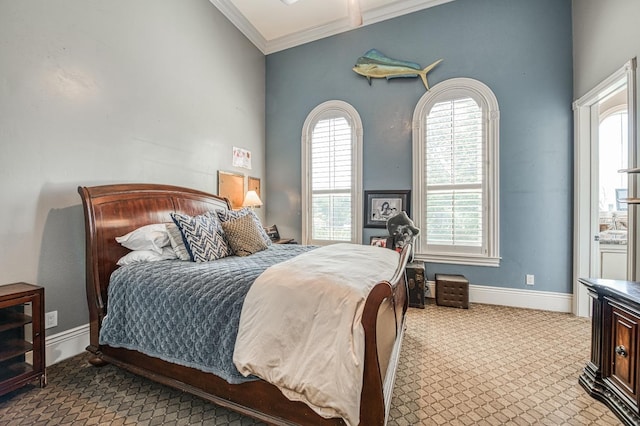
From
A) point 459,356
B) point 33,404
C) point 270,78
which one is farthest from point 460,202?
point 33,404

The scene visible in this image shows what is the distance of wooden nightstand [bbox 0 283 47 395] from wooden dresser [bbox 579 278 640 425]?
3517 mm

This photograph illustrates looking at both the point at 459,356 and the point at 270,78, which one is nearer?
the point at 459,356

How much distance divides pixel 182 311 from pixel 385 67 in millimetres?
3909

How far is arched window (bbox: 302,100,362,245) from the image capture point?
4117 mm

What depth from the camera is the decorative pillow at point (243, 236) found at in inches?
98.0

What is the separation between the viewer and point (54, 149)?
2123 mm

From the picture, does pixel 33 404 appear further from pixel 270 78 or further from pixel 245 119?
pixel 270 78

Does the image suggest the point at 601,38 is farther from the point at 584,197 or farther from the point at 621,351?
the point at 621,351

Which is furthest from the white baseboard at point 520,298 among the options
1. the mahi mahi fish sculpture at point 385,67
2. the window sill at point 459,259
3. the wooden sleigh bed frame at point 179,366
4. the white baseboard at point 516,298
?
the mahi mahi fish sculpture at point 385,67

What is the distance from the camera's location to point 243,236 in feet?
8.32

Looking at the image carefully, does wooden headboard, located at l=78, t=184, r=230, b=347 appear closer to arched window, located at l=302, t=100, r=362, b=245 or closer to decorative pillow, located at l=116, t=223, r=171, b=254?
decorative pillow, located at l=116, t=223, r=171, b=254

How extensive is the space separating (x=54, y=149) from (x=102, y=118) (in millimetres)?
483

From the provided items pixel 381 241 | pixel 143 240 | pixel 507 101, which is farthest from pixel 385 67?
pixel 143 240

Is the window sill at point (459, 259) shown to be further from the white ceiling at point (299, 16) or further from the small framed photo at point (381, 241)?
the white ceiling at point (299, 16)
